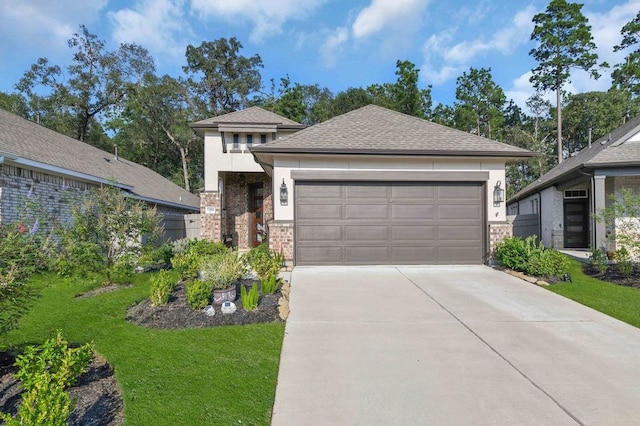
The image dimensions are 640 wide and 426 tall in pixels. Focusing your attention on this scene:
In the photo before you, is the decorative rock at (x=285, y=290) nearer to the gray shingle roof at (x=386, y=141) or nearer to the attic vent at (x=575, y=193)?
the gray shingle roof at (x=386, y=141)

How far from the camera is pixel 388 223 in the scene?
9.56 metres

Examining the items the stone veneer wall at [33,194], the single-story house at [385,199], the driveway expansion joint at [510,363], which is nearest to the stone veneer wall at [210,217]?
the stone veneer wall at [33,194]

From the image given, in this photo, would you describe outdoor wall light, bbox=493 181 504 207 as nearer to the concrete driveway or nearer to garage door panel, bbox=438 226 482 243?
garage door panel, bbox=438 226 482 243

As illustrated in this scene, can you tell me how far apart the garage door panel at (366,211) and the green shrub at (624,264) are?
5.58 metres

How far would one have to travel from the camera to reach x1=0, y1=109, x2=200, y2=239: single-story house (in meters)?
8.48

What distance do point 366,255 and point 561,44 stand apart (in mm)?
27386

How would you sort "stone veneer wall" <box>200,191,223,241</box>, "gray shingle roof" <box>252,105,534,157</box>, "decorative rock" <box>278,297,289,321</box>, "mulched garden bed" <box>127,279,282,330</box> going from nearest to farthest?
"mulched garden bed" <box>127,279,282,330</box> < "decorative rock" <box>278,297,289,321</box> < "gray shingle roof" <box>252,105,534,157</box> < "stone veneer wall" <box>200,191,223,241</box>

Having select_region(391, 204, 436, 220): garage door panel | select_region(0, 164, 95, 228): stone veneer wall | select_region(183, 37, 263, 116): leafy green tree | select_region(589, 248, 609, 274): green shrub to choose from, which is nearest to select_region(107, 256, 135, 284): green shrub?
select_region(0, 164, 95, 228): stone veneer wall

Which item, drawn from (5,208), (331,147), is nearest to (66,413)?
(331,147)

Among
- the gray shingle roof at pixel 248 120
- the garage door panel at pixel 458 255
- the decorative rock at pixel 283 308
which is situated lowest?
the decorative rock at pixel 283 308

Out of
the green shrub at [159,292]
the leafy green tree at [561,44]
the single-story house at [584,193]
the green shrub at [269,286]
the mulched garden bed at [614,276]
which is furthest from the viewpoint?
the leafy green tree at [561,44]

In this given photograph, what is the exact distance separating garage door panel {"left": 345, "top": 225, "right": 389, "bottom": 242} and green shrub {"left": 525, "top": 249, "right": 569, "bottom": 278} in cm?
347

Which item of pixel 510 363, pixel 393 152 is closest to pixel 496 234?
pixel 393 152

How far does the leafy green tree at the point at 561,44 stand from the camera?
2531cm
